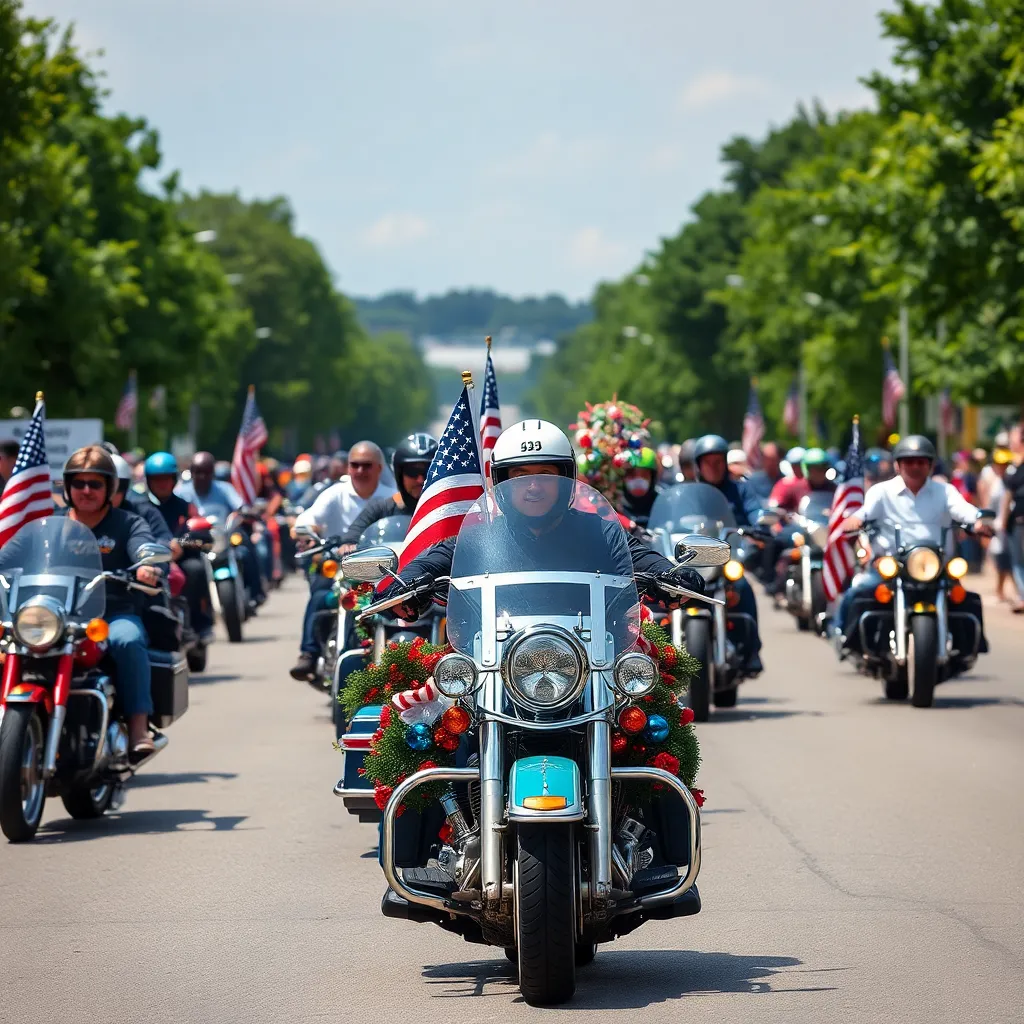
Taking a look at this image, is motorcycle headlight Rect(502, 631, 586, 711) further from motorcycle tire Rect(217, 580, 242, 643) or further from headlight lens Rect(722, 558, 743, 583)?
motorcycle tire Rect(217, 580, 242, 643)

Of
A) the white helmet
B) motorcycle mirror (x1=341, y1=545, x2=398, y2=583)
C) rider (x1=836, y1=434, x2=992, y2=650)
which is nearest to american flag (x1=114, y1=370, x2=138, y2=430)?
rider (x1=836, y1=434, x2=992, y2=650)

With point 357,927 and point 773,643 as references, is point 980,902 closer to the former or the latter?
point 357,927

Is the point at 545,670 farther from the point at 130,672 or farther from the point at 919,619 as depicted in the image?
the point at 919,619

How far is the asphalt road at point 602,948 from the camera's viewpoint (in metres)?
7.22

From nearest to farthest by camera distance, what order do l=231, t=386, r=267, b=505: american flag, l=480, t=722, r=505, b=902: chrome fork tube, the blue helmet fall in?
l=480, t=722, r=505, b=902: chrome fork tube
the blue helmet
l=231, t=386, r=267, b=505: american flag

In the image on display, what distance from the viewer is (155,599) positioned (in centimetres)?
1242

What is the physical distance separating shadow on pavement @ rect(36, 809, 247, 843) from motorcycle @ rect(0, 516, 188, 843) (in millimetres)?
216

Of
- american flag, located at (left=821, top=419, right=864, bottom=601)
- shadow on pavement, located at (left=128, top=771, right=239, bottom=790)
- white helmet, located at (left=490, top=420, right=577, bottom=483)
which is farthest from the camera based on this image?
Answer: american flag, located at (left=821, top=419, right=864, bottom=601)

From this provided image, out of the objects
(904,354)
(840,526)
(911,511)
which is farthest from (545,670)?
(904,354)

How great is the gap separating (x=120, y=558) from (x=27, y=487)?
2.14 meters

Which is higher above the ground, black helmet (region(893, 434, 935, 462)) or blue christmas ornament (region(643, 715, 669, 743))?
black helmet (region(893, 434, 935, 462))

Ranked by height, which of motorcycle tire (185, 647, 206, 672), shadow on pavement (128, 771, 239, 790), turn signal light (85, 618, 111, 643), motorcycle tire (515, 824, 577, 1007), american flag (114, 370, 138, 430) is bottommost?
shadow on pavement (128, 771, 239, 790)

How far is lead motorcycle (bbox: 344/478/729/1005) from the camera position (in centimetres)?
684

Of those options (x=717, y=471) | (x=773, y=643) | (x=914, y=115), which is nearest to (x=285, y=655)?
(x=773, y=643)
